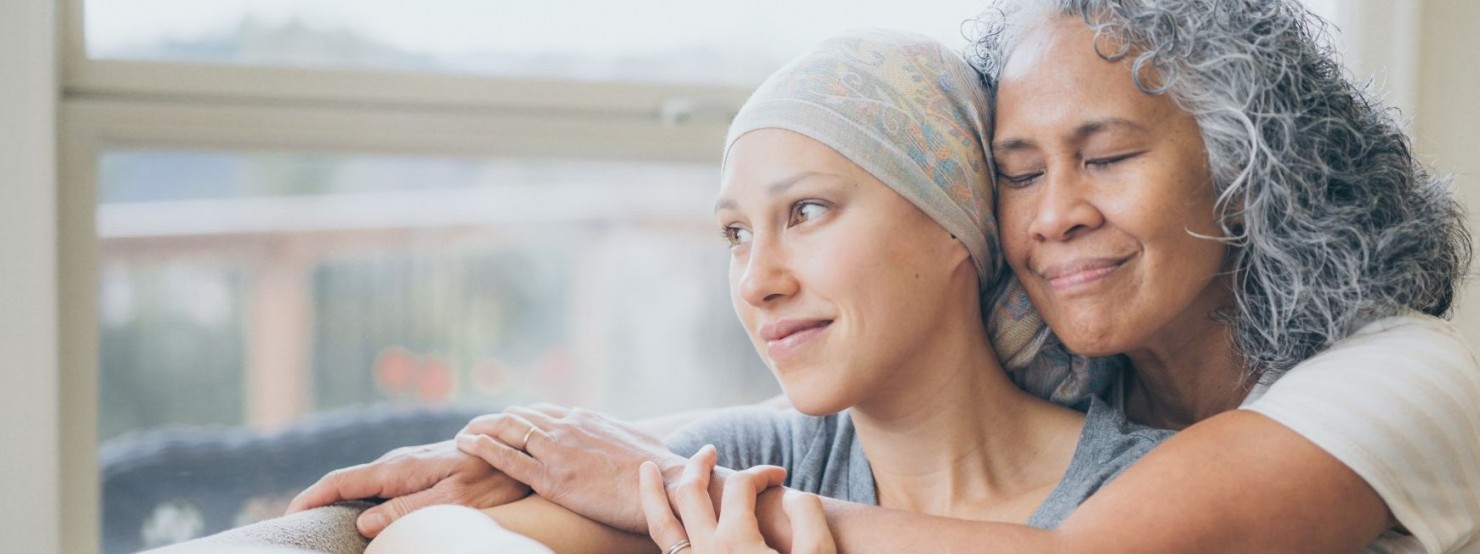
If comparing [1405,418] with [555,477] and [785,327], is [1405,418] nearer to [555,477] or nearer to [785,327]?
[785,327]

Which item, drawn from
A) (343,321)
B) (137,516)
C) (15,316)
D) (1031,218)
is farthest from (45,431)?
(1031,218)

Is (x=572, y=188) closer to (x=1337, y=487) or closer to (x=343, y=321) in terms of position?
(x=343, y=321)

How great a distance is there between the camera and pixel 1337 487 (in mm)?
1321

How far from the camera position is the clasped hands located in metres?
1.45

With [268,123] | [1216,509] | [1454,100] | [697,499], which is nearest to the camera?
[1216,509]

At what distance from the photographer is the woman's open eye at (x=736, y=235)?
61.5 inches

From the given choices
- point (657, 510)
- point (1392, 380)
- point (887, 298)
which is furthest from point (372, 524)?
point (1392, 380)

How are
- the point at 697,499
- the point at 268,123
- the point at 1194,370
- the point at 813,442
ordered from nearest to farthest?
the point at 697,499
the point at 1194,370
the point at 813,442
the point at 268,123

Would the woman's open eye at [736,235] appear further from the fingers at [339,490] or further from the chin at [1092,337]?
the fingers at [339,490]

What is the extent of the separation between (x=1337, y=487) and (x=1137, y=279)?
1.01 feet

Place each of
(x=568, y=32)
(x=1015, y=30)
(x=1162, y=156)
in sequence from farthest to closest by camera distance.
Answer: (x=568, y=32)
(x=1015, y=30)
(x=1162, y=156)

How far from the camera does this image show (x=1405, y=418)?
52.6 inches

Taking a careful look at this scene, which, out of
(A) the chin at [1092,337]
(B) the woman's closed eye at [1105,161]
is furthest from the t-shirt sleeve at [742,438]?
(B) the woman's closed eye at [1105,161]

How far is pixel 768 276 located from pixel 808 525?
0.29m
